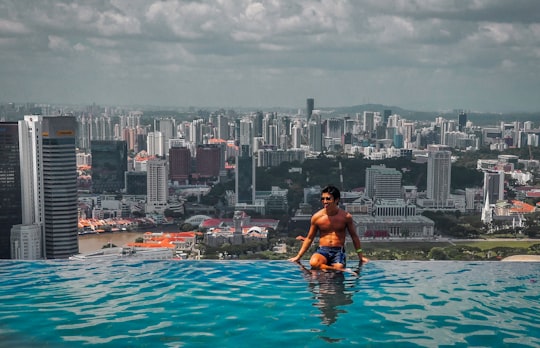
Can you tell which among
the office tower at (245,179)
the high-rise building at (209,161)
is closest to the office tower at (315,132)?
the high-rise building at (209,161)

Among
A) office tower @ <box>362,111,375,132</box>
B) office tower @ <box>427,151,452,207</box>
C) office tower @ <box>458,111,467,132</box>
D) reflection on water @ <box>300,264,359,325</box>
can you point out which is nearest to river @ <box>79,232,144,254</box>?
office tower @ <box>427,151,452,207</box>

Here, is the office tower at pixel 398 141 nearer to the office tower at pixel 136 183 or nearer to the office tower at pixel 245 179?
the office tower at pixel 245 179

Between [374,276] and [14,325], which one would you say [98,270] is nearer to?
[14,325]

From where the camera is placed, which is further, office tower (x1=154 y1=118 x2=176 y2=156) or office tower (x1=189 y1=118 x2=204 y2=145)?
office tower (x1=189 y1=118 x2=204 y2=145)

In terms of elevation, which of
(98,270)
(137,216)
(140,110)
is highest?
(140,110)

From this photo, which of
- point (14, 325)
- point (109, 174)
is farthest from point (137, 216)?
point (14, 325)

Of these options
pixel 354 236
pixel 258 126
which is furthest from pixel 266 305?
pixel 258 126

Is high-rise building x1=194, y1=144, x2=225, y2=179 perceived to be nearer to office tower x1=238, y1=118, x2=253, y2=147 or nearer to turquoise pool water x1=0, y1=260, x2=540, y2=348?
office tower x1=238, y1=118, x2=253, y2=147
